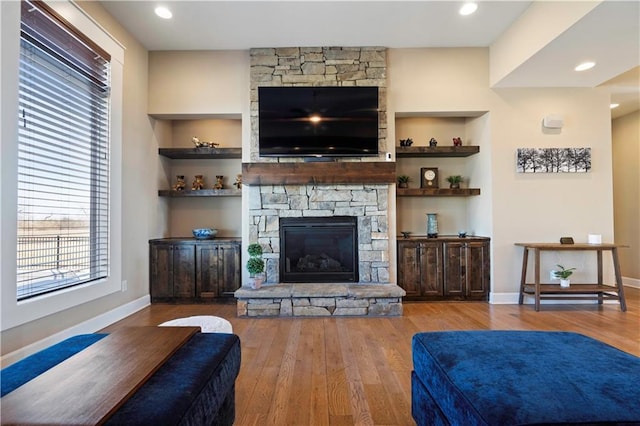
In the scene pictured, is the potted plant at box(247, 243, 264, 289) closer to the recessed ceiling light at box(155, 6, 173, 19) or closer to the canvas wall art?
the recessed ceiling light at box(155, 6, 173, 19)

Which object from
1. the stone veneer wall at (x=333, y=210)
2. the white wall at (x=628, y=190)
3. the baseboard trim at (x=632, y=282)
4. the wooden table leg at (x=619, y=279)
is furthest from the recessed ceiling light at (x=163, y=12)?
the baseboard trim at (x=632, y=282)

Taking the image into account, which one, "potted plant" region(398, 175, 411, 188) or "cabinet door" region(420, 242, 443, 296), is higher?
"potted plant" region(398, 175, 411, 188)

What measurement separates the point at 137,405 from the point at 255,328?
94.0 inches

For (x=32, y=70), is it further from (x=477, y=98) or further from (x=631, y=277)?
(x=631, y=277)

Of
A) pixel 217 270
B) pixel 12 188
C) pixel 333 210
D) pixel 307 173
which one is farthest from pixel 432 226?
pixel 12 188

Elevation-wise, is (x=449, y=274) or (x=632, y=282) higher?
(x=449, y=274)

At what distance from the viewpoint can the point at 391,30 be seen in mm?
3898

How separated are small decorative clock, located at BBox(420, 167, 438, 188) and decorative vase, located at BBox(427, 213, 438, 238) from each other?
443 millimetres

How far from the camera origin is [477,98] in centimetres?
434

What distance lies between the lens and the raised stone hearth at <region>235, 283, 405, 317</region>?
12.2 ft

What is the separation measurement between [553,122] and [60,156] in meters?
5.52

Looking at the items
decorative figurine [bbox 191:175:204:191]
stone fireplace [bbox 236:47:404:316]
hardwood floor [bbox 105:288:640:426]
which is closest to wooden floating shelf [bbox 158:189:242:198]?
decorative figurine [bbox 191:175:204:191]

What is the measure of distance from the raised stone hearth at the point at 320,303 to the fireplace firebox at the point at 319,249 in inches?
18.1

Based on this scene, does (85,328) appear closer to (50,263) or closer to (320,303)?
(50,263)
